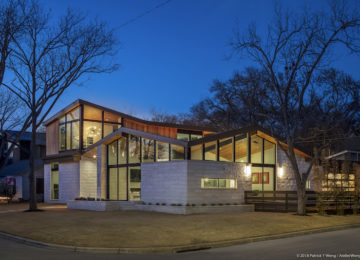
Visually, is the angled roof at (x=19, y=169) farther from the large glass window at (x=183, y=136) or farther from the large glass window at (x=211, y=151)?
the large glass window at (x=211, y=151)

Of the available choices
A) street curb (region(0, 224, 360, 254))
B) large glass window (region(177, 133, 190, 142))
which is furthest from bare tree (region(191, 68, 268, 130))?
street curb (region(0, 224, 360, 254))

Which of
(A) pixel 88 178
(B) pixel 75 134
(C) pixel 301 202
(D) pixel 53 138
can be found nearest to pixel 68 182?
(A) pixel 88 178

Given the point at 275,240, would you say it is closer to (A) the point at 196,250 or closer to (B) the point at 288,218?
(A) the point at 196,250

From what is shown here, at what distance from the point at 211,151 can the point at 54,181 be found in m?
14.8

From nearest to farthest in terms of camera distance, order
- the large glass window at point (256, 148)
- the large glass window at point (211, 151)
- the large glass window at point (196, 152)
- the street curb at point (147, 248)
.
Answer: the street curb at point (147, 248)
the large glass window at point (196, 152)
the large glass window at point (211, 151)
the large glass window at point (256, 148)

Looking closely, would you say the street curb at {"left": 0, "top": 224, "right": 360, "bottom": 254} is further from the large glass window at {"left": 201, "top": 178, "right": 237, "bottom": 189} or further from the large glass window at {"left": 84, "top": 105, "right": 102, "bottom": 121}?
the large glass window at {"left": 84, "top": 105, "right": 102, "bottom": 121}

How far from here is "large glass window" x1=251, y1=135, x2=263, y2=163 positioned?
23.9 meters

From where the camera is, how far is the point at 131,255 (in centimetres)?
995

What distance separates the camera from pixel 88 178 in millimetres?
28344

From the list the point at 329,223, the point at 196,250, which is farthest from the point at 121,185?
the point at 196,250

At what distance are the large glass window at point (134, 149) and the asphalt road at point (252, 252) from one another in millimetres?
11878

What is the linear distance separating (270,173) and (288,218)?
26.5 feet

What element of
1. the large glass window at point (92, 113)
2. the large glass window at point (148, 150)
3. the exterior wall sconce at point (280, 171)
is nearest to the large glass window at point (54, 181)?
the large glass window at point (92, 113)

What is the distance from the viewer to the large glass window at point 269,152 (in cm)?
2470
